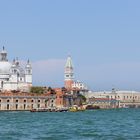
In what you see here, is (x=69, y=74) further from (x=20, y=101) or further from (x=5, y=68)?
(x=20, y=101)

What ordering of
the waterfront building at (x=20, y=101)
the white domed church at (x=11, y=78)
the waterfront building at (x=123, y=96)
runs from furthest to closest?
A: the waterfront building at (x=123, y=96) → the white domed church at (x=11, y=78) → the waterfront building at (x=20, y=101)

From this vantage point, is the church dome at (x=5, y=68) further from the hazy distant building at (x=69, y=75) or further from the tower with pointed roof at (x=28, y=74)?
the hazy distant building at (x=69, y=75)

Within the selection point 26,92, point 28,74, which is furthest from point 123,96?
point 26,92

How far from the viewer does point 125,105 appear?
579 ft

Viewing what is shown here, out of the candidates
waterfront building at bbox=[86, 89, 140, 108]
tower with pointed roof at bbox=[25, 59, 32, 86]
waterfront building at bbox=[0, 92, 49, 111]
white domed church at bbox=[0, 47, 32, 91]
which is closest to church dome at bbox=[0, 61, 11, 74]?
white domed church at bbox=[0, 47, 32, 91]

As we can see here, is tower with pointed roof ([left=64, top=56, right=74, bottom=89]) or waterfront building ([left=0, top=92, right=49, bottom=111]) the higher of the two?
tower with pointed roof ([left=64, top=56, right=74, bottom=89])

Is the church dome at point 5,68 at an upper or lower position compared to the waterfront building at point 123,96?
upper

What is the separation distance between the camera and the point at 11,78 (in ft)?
425

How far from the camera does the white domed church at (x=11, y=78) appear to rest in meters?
129

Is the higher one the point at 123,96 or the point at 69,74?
the point at 69,74

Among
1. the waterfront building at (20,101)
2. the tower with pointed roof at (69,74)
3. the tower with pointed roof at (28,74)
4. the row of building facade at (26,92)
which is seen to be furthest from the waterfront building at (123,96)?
the waterfront building at (20,101)

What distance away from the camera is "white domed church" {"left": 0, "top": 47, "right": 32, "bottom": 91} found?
129375mm

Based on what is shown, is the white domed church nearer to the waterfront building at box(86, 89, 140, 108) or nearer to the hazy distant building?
the hazy distant building

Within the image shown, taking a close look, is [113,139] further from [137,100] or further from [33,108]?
[137,100]
